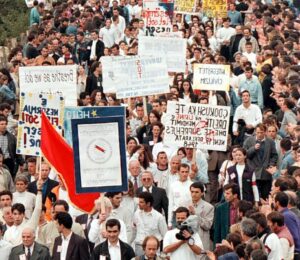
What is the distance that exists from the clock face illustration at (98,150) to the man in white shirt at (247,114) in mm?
7559

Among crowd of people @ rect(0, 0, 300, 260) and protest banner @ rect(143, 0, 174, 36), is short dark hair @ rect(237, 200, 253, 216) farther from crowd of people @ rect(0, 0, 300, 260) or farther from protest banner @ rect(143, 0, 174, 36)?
protest banner @ rect(143, 0, 174, 36)

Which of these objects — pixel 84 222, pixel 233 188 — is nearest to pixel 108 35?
pixel 233 188

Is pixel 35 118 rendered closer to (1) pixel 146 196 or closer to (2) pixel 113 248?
(1) pixel 146 196

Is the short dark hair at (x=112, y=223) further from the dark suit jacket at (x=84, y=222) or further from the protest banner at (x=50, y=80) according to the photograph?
the protest banner at (x=50, y=80)

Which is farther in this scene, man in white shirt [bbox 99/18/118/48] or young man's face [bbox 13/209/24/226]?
man in white shirt [bbox 99/18/118/48]

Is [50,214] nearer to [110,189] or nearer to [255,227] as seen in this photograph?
[110,189]

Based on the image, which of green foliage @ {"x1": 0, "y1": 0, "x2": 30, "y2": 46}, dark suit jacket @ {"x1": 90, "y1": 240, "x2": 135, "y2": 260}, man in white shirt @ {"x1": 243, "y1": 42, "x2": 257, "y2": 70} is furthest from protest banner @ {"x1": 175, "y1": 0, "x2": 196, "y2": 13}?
dark suit jacket @ {"x1": 90, "y1": 240, "x2": 135, "y2": 260}

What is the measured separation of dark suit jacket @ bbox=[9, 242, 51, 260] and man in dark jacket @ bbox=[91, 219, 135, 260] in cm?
57

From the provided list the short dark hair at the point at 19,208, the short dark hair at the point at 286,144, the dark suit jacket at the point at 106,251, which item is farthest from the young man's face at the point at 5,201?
→ the short dark hair at the point at 286,144

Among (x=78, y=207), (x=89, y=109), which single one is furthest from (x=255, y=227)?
(x=89, y=109)

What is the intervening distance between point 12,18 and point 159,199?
2844cm

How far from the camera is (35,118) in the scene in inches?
939

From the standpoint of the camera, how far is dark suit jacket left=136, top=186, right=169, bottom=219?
2200 cm

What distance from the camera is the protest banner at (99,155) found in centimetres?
1958
